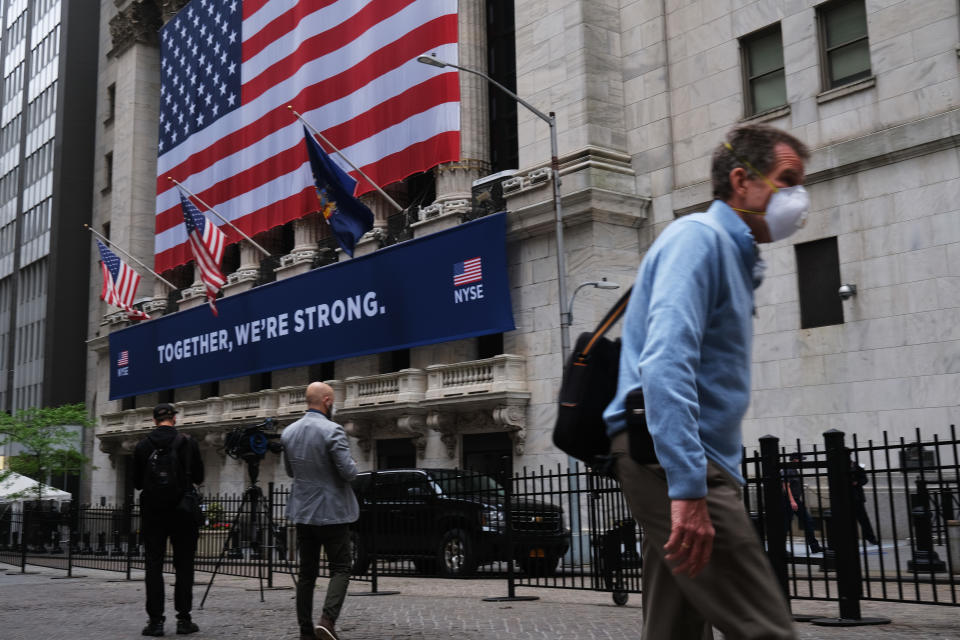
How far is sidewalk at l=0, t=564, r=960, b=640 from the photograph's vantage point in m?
8.84

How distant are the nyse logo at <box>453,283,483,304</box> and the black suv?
10028 millimetres

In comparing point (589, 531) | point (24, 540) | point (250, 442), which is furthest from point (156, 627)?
point (24, 540)

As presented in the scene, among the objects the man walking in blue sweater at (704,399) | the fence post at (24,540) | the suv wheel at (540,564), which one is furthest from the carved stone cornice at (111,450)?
the man walking in blue sweater at (704,399)

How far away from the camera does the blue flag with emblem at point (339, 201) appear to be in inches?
1035

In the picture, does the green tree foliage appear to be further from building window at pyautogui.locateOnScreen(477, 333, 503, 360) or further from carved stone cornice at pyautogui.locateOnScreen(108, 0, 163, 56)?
building window at pyautogui.locateOnScreen(477, 333, 503, 360)

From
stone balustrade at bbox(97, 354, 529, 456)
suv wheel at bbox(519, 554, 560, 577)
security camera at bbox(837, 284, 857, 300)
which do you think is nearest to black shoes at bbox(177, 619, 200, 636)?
suv wheel at bbox(519, 554, 560, 577)

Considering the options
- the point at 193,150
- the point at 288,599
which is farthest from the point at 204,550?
the point at 193,150

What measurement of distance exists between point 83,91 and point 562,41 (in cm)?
3885

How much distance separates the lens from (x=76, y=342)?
5606cm

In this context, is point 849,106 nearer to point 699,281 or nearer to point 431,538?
point 431,538

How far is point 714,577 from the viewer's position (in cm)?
290

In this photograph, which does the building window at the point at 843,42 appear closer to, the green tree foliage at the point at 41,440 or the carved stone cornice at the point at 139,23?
the green tree foliage at the point at 41,440

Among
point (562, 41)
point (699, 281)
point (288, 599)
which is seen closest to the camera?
point (699, 281)

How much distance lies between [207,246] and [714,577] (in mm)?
29217
